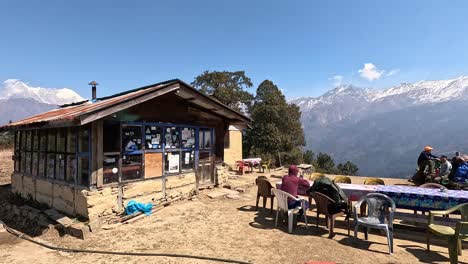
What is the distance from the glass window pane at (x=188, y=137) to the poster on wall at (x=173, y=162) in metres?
0.54

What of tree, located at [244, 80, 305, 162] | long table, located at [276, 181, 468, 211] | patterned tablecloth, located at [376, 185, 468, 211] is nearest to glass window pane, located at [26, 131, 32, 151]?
long table, located at [276, 181, 468, 211]

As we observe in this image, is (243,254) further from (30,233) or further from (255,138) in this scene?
(255,138)

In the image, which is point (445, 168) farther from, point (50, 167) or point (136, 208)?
point (50, 167)

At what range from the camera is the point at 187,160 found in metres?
10.6

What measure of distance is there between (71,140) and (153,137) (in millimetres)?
2272

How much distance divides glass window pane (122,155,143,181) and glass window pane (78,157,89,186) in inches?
37.9

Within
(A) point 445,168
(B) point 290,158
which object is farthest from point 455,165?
(B) point 290,158

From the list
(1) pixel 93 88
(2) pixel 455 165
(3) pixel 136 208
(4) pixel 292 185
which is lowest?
(3) pixel 136 208

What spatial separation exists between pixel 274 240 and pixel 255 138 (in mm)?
25486

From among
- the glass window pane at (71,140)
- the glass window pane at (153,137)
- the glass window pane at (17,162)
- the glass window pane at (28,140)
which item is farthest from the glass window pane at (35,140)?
the glass window pane at (153,137)

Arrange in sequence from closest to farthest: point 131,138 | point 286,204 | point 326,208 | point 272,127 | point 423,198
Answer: point 423,198 < point 326,208 < point 286,204 < point 131,138 < point 272,127

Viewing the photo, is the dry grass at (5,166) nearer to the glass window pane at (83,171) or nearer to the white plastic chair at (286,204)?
the glass window pane at (83,171)

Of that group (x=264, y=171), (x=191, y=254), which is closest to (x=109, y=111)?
(x=191, y=254)

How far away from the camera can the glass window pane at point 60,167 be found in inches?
345
